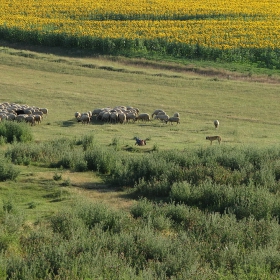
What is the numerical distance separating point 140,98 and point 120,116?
623 centimetres

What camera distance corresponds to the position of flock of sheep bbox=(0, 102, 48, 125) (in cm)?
2744

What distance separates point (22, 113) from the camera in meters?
29.0

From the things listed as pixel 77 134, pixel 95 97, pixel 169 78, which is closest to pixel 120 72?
pixel 169 78

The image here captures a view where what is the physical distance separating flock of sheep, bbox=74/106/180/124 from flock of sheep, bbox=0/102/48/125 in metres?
1.81

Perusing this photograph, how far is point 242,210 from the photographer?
1429 centimetres

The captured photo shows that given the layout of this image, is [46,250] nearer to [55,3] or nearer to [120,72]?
[120,72]

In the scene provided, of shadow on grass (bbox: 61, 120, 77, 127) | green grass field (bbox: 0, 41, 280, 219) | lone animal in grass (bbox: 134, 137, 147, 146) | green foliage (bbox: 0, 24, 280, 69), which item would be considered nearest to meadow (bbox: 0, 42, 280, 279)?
shadow on grass (bbox: 61, 120, 77, 127)

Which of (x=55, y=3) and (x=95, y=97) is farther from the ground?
(x=55, y=3)

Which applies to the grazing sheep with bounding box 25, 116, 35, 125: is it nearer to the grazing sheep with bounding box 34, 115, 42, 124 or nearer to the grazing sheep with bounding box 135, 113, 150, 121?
the grazing sheep with bounding box 34, 115, 42, 124

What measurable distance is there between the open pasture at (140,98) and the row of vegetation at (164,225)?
5407mm

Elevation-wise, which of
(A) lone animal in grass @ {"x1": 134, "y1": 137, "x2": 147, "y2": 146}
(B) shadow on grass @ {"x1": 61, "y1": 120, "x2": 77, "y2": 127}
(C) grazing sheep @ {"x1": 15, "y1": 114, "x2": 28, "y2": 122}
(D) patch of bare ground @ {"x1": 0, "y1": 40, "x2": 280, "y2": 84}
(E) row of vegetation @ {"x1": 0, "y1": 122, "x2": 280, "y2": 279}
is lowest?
(B) shadow on grass @ {"x1": 61, "y1": 120, "x2": 77, "y2": 127}

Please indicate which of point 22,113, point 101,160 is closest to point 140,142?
point 101,160

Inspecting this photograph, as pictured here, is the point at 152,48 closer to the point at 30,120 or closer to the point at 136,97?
the point at 136,97

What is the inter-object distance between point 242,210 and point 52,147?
9.14 meters
